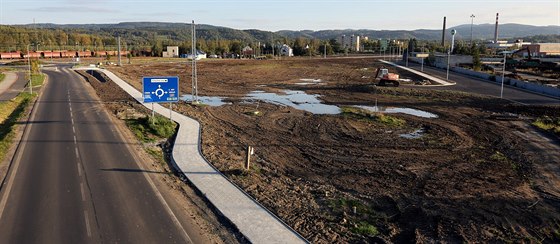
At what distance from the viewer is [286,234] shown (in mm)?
12812

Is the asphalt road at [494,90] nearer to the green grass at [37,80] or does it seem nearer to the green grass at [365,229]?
the green grass at [365,229]

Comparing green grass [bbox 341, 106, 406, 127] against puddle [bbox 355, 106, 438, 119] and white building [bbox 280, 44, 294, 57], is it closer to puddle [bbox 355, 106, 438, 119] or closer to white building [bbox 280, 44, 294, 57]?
puddle [bbox 355, 106, 438, 119]

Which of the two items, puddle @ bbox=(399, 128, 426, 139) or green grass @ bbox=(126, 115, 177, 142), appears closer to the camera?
green grass @ bbox=(126, 115, 177, 142)

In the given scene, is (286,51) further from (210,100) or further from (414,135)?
(414,135)

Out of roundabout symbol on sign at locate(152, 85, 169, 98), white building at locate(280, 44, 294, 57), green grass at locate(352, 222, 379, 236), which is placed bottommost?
green grass at locate(352, 222, 379, 236)

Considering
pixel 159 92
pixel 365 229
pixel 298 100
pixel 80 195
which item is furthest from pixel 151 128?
pixel 298 100

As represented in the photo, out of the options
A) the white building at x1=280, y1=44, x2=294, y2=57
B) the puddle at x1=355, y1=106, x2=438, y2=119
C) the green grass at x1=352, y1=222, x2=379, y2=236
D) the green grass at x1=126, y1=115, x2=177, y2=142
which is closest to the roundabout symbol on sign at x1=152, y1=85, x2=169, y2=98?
the green grass at x1=126, y1=115, x2=177, y2=142

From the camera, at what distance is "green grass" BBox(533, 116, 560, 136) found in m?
28.2

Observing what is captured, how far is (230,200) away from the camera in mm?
15438

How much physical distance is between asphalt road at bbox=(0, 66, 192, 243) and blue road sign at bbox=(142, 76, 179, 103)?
305 cm

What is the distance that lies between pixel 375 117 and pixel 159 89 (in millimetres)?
15101

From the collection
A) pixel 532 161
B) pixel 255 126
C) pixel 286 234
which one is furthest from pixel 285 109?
pixel 286 234

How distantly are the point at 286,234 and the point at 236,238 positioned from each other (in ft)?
4.73

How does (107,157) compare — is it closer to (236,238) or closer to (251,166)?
(251,166)
